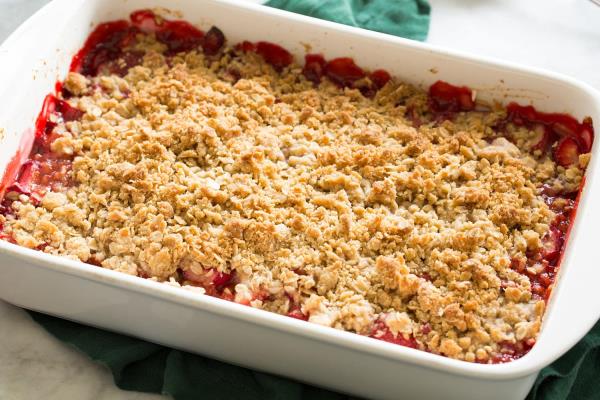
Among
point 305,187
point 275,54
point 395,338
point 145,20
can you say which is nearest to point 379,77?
point 275,54

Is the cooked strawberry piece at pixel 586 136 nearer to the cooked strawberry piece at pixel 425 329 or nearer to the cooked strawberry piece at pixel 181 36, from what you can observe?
the cooked strawberry piece at pixel 425 329

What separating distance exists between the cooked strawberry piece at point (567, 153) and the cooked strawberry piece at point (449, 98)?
23 centimetres

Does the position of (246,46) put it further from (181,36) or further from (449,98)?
(449,98)

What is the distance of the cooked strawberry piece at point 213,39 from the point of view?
221cm

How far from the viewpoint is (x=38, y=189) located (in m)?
1.93

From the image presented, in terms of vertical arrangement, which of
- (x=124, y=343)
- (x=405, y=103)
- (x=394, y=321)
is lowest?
(x=124, y=343)

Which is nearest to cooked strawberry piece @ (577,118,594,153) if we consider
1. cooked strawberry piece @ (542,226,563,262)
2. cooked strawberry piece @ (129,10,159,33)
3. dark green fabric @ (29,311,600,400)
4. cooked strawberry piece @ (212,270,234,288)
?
cooked strawberry piece @ (542,226,563,262)

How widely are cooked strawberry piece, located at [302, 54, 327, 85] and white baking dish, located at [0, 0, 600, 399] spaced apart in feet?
0.08

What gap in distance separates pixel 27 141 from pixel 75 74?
0.76 feet

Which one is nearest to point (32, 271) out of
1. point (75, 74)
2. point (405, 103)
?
point (75, 74)

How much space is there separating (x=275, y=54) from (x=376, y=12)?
0.44m

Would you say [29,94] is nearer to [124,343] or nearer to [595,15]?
[124,343]

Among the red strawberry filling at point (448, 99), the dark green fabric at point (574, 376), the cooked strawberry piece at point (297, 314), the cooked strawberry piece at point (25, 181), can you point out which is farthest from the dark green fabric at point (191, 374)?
the red strawberry filling at point (448, 99)

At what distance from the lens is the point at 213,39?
2.21 m
